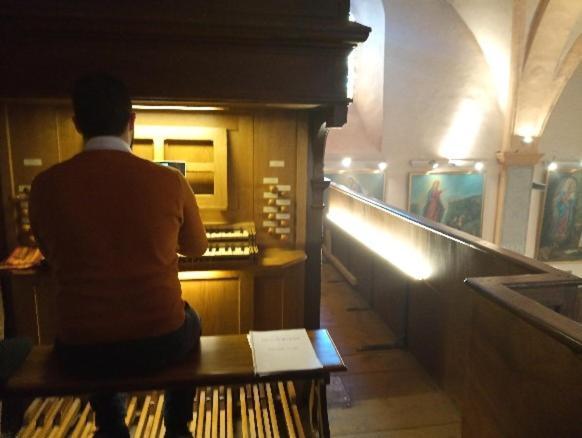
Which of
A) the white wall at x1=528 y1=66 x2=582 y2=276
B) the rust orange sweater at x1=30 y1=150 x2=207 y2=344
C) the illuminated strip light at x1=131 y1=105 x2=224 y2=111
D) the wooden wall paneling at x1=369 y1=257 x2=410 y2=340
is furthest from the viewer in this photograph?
the white wall at x1=528 y1=66 x2=582 y2=276

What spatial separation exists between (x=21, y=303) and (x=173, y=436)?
60.9 inches

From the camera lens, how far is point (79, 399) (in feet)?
8.97

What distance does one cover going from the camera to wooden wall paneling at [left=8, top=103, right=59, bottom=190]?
8.96ft

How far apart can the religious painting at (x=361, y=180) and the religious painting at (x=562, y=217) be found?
144 inches

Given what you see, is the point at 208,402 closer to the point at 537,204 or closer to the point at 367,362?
the point at 367,362

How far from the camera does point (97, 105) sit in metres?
1.49

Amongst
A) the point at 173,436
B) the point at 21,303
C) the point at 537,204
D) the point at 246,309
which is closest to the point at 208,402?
the point at 246,309

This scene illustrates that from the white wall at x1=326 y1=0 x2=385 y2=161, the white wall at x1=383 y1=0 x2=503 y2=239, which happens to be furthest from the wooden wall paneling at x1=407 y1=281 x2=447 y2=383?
the white wall at x1=383 y1=0 x2=503 y2=239

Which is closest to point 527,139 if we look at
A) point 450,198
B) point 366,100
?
point 450,198

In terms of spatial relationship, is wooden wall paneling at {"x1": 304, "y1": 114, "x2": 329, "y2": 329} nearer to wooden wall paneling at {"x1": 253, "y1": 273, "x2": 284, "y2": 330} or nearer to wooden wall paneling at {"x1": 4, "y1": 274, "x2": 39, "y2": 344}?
wooden wall paneling at {"x1": 253, "y1": 273, "x2": 284, "y2": 330}

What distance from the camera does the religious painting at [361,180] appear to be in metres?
8.45

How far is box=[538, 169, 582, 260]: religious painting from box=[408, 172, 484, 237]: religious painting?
1608mm

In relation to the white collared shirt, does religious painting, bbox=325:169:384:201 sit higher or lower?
lower

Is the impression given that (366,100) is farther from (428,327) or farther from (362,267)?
(428,327)
